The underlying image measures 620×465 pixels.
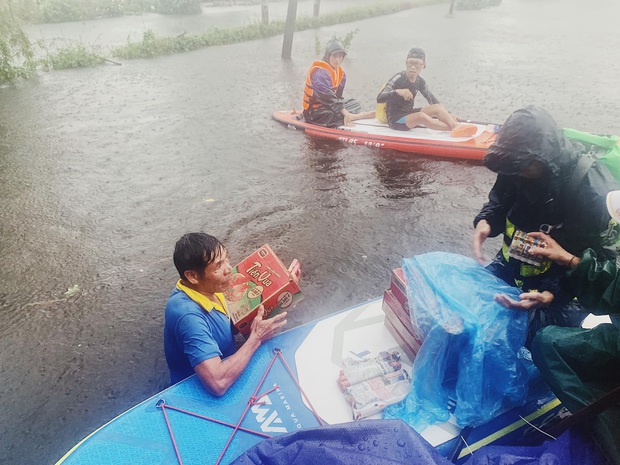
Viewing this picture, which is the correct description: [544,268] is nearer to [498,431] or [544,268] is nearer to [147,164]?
[498,431]

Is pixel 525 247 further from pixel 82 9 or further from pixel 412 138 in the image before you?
pixel 82 9

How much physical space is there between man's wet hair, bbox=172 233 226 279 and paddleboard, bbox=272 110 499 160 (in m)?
5.04

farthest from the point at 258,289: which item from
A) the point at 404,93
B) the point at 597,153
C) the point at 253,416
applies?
the point at 404,93

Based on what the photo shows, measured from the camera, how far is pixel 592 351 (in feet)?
6.65

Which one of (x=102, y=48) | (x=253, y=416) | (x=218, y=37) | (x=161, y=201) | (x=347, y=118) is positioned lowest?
(x=161, y=201)

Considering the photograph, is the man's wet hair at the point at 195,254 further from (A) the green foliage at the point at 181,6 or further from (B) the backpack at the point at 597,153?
(A) the green foliage at the point at 181,6

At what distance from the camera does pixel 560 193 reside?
2.41 metres

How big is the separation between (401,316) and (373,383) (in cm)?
49

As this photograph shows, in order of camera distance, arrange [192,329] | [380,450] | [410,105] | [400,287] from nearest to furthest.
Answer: [380,450]
[192,329]
[400,287]
[410,105]

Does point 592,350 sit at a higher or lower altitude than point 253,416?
higher

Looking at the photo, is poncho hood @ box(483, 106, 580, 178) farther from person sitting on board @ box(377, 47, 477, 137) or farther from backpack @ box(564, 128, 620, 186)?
person sitting on board @ box(377, 47, 477, 137)

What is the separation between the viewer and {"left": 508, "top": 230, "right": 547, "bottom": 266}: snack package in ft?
7.90

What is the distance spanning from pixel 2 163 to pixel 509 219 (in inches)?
311

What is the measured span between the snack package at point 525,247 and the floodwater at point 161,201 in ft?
6.26
